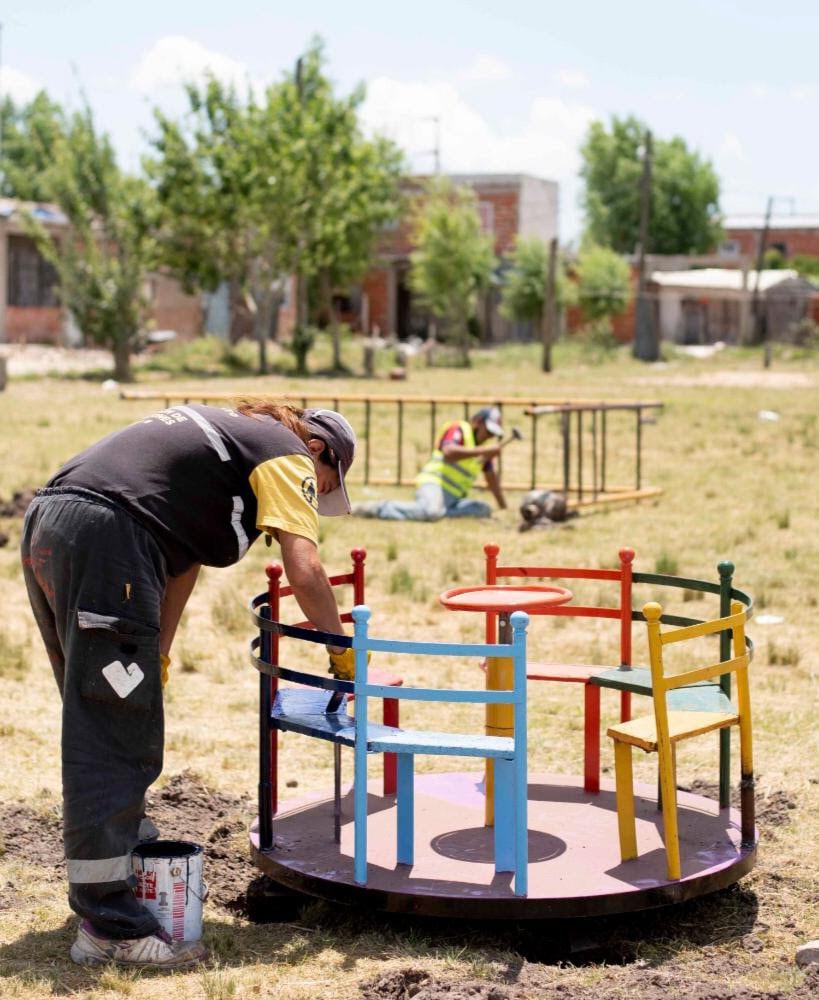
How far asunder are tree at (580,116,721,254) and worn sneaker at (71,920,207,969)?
6515 centimetres

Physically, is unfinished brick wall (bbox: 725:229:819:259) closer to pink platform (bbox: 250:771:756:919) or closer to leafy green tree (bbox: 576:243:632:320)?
leafy green tree (bbox: 576:243:632:320)

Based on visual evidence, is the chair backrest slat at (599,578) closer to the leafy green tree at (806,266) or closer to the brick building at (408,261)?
the brick building at (408,261)

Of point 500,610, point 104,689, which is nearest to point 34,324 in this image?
point 500,610

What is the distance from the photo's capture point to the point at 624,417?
2238 centimetres

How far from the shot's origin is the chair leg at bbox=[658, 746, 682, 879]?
4801mm

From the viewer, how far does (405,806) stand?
5.02m

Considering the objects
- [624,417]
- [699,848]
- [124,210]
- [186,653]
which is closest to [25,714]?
[186,653]

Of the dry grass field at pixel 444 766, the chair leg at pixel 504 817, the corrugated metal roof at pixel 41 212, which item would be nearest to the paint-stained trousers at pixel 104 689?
the dry grass field at pixel 444 766

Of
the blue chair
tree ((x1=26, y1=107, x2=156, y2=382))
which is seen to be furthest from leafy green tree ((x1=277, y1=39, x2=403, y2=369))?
the blue chair

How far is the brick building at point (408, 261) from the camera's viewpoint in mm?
53500

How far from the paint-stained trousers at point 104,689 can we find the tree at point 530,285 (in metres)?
43.7

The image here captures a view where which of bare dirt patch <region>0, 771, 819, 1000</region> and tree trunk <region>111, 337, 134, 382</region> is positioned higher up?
tree trunk <region>111, 337, 134, 382</region>

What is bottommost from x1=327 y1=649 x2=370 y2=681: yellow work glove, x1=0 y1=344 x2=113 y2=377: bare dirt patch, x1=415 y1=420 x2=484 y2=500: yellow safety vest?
x1=415 y1=420 x2=484 y2=500: yellow safety vest

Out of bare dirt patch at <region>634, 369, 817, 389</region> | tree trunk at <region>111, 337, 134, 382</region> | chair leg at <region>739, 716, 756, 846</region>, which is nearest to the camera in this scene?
chair leg at <region>739, 716, 756, 846</region>
